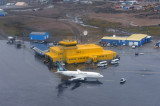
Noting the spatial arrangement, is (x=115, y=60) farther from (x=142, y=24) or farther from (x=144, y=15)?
(x=144, y=15)

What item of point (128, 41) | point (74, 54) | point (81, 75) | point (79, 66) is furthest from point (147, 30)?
point (81, 75)

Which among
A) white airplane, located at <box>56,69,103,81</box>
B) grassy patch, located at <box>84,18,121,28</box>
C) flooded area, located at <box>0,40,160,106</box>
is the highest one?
white airplane, located at <box>56,69,103,81</box>

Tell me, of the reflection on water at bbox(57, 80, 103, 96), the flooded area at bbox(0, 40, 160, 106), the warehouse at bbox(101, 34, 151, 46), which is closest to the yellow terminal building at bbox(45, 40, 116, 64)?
the flooded area at bbox(0, 40, 160, 106)

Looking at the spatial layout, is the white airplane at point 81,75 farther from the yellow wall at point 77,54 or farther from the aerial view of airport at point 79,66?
the yellow wall at point 77,54

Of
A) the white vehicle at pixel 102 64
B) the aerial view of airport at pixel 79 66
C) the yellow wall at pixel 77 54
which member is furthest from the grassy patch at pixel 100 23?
the white vehicle at pixel 102 64

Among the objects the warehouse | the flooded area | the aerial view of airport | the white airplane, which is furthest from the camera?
the warehouse

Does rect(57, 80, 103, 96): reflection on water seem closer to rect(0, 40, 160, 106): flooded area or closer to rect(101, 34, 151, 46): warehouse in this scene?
rect(0, 40, 160, 106): flooded area

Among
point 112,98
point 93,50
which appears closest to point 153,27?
point 93,50

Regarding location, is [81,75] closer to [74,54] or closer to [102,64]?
[102,64]
